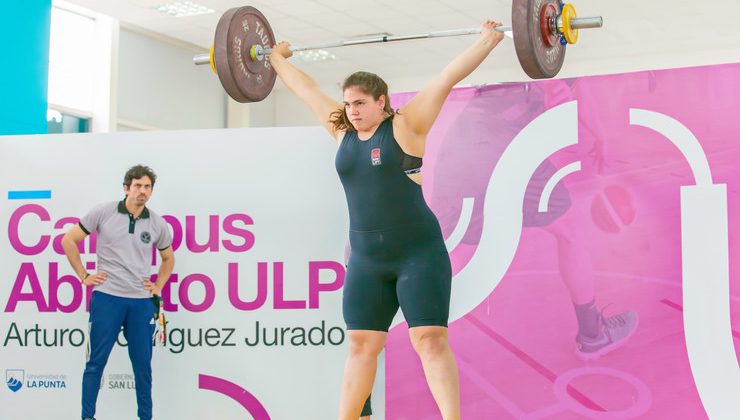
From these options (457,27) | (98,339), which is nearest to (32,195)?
(98,339)

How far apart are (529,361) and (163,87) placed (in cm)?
841

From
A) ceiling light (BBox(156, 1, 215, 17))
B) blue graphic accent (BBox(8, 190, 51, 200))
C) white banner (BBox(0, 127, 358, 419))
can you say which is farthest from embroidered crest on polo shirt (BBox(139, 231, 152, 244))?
ceiling light (BBox(156, 1, 215, 17))

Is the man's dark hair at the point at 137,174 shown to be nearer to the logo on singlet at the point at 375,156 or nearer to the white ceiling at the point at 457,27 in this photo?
the logo on singlet at the point at 375,156

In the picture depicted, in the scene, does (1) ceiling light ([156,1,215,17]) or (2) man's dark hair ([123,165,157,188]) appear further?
(1) ceiling light ([156,1,215,17])

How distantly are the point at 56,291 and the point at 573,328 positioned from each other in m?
2.55

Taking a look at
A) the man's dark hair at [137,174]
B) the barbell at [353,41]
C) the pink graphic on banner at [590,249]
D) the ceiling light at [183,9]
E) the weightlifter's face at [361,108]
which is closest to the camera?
the weightlifter's face at [361,108]

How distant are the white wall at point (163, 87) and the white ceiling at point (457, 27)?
0.86 ft

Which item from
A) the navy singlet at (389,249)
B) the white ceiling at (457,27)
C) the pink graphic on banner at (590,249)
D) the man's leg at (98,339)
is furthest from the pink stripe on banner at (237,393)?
the white ceiling at (457,27)

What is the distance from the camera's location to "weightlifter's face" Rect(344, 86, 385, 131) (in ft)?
9.80

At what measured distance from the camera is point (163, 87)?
11672 mm

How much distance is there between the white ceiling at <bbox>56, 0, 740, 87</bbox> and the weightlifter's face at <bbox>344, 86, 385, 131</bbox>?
22.6 feet

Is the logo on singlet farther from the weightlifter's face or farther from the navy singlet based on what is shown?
the weightlifter's face

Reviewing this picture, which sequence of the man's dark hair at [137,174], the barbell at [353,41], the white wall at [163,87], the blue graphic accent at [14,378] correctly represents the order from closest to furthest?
the barbell at [353,41] < the man's dark hair at [137,174] < the blue graphic accent at [14,378] < the white wall at [163,87]

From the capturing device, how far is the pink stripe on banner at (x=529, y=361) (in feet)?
13.4
